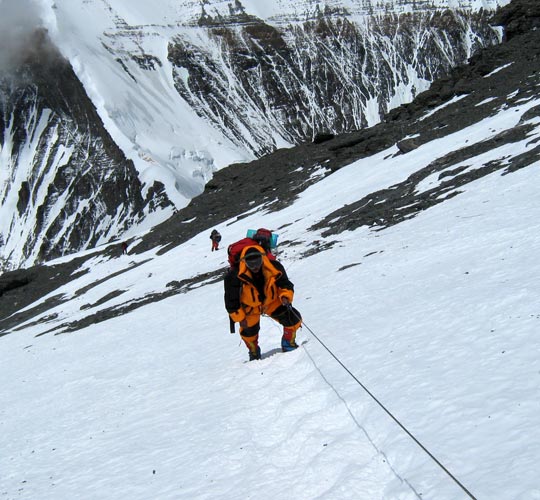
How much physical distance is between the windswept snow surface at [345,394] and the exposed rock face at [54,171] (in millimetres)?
129869

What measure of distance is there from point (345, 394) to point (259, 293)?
2.42 m

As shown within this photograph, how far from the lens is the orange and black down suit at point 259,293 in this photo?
24.8 ft

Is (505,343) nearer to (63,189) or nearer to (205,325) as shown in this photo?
(205,325)

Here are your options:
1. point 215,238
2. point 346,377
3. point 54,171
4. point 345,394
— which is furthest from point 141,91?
point 345,394

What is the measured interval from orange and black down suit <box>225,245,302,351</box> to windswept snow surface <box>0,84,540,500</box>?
53cm

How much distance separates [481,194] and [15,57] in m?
194

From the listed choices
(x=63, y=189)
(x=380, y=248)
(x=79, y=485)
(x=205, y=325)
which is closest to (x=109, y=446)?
(x=79, y=485)

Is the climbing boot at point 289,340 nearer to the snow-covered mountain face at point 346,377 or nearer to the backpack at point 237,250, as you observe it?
the snow-covered mountain face at point 346,377

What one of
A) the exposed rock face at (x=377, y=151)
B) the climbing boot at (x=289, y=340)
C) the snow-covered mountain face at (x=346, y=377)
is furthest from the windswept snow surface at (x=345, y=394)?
the exposed rock face at (x=377, y=151)

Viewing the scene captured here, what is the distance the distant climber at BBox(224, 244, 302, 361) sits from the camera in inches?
291

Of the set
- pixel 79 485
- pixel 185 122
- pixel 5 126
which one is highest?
pixel 5 126

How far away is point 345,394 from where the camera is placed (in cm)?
570

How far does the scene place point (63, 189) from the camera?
160250mm

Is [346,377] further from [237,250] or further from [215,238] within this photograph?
[215,238]
